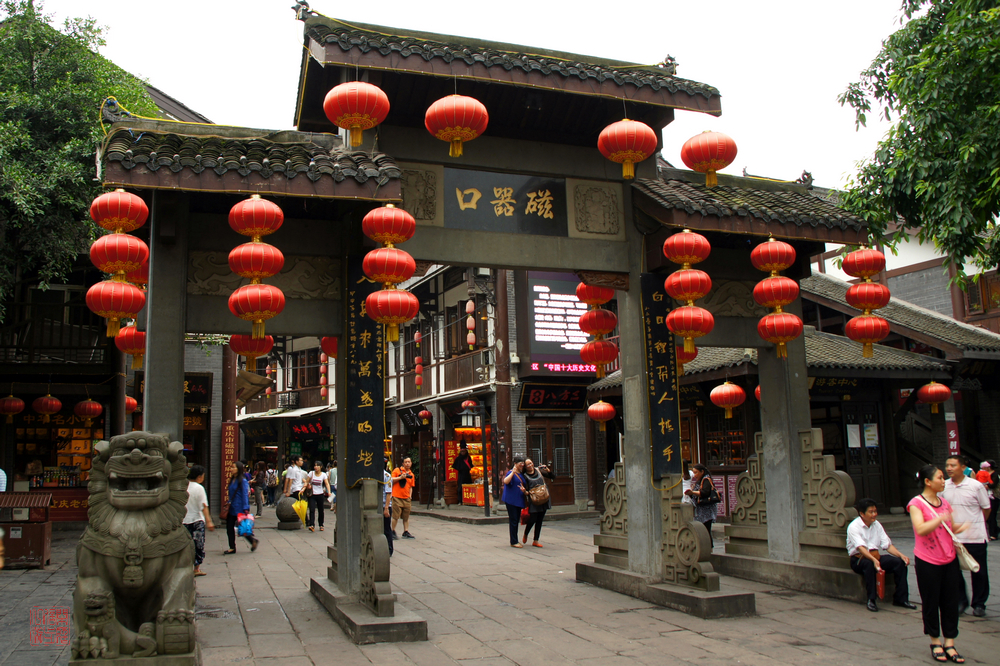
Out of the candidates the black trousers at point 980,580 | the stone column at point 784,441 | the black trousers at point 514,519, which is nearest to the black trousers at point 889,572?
the black trousers at point 980,580

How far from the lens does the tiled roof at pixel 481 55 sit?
7.56 m

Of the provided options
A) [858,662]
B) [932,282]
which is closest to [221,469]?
[858,662]

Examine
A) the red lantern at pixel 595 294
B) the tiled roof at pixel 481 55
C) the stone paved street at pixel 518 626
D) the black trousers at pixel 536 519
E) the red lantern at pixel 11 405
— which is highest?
A: the tiled roof at pixel 481 55

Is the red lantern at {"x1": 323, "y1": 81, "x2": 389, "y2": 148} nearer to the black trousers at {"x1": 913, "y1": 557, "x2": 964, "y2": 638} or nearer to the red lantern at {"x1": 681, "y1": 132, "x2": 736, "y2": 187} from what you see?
the red lantern at {"x1": 681, "y1": 132, "x2": 736, "y2": 187}

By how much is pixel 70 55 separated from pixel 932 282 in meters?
19.2

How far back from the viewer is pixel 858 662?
601cm

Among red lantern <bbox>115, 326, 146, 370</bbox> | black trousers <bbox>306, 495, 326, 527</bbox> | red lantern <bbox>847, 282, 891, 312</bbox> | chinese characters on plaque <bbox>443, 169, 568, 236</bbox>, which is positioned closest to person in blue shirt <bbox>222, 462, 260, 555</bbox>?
black trousers <bbox>306, 495, 326, 527</bbox>

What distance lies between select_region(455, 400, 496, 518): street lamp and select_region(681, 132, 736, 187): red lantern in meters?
12.7

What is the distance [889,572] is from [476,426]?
1419 centimetres

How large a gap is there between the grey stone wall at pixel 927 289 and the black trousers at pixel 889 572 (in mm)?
12173

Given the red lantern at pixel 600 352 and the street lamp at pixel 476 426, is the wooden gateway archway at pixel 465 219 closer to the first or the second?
the red lantern at pixel 600 352

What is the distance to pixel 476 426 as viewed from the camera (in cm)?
2145

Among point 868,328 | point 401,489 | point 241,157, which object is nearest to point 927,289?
point 868,328

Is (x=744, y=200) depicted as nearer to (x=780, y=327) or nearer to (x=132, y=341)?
(x=780, y=327)
